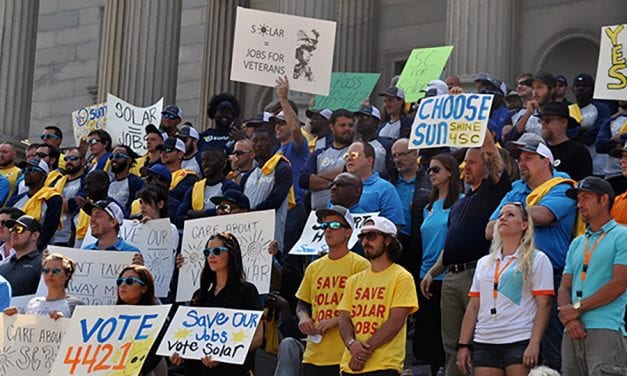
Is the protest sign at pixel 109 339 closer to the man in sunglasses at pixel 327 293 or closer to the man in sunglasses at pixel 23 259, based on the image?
the man in sunglasses at pixel 327 293

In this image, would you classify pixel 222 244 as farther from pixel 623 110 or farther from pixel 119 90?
pixel 119 90

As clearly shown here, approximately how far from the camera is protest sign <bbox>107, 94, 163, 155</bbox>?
19.2m

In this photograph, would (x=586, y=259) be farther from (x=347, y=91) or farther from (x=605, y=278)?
(x=347, y=91)

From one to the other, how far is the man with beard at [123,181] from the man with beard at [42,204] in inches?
25.6

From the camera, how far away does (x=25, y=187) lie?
17.1m

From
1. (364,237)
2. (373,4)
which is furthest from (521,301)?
(373,4)

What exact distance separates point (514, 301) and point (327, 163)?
4.33 m

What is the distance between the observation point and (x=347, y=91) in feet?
59.2

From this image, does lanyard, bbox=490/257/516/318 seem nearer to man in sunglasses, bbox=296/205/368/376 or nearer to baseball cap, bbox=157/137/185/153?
man in sunglasses, bbox=296/205/368/376

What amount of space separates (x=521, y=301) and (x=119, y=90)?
1274 centimetres

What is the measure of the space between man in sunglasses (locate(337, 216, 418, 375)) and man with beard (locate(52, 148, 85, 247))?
18.1 ft

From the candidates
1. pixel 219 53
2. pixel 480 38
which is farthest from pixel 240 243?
pixel 219 53

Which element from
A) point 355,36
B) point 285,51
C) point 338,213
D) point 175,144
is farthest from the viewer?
point 355,36

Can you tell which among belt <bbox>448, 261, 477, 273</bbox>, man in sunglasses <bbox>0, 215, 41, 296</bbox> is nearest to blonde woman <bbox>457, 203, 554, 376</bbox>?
belt <bbox>448, 261, 477, 273</bbox>
